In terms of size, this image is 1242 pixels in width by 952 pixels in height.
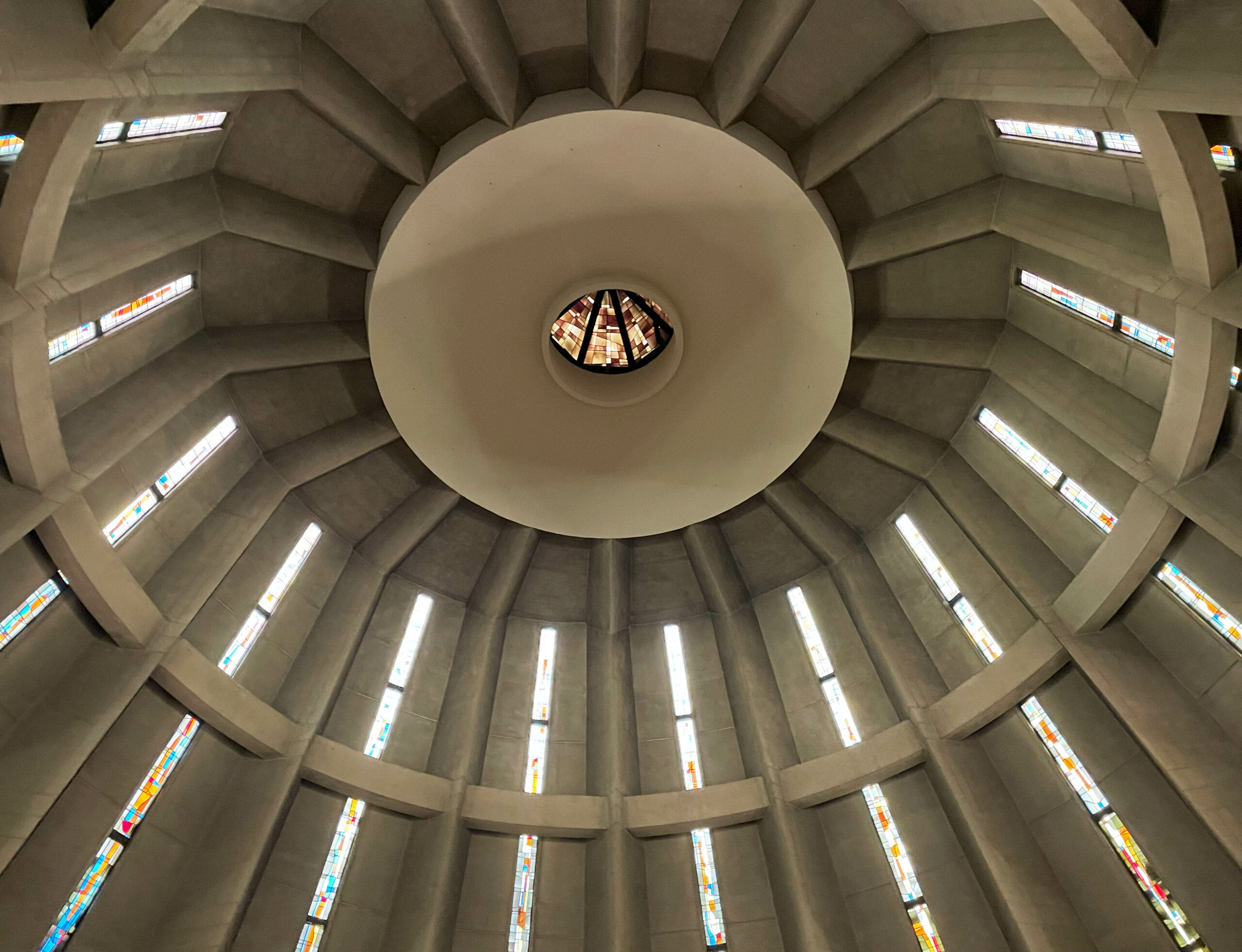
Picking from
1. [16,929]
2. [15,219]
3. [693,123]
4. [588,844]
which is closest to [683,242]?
[693,123]

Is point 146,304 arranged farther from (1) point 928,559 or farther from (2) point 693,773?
(1) point 928,559

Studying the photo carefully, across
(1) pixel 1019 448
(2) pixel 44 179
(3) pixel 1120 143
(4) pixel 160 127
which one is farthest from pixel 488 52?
(1) pixel 1019 448

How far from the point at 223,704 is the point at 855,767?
11369 millimetres

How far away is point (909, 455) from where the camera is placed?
52.0 feet

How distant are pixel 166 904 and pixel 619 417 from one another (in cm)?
1145

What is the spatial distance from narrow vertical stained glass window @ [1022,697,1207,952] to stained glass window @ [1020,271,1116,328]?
660cm

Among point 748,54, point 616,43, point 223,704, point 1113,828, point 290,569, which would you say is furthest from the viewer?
point 290,569

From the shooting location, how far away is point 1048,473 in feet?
46.3

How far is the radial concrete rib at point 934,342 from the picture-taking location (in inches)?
569

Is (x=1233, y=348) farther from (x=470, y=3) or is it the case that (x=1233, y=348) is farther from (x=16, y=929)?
(x=16, y=929)

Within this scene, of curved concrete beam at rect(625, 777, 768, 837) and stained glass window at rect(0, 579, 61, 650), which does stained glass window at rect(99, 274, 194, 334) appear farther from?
curved concrete beam at rect(625, 777, 768, 837)

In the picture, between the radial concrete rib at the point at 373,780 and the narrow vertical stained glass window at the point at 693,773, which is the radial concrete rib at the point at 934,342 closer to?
the narrow vertical stained glass window at the point at 693,773

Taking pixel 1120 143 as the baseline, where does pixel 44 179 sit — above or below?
below

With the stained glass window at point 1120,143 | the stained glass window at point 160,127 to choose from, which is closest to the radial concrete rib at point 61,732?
the stained glass window at point 160,127
